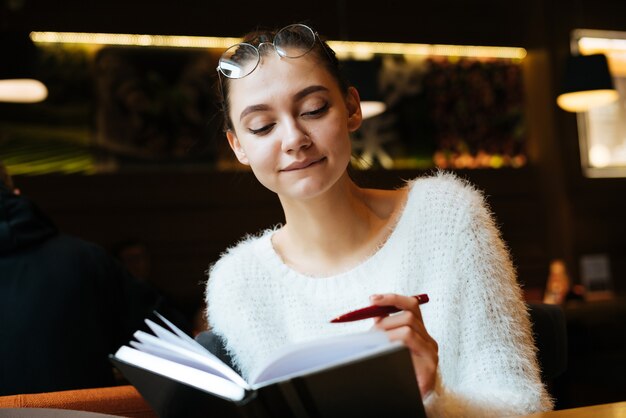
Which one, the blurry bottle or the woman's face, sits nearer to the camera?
the woman's face

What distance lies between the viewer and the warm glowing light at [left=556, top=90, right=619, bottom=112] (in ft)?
15.8

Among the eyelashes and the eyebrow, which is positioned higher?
the eyebrow

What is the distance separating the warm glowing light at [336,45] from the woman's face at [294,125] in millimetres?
4073

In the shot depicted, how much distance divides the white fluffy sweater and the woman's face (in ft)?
0.66

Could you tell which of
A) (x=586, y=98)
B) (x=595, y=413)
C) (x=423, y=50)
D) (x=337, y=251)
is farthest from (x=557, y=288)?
A: (x=595, y=413)

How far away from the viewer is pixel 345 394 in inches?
32.9

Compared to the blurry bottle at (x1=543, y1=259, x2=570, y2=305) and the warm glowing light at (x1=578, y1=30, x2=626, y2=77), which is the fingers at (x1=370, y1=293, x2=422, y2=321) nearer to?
the blurry bottle at (x1=543, y1=259, x2=570, y2=305)

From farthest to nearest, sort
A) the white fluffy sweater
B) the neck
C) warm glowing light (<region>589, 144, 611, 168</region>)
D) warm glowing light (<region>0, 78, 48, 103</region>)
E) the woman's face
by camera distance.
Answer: warm glowing light (<region>589, 144, 611, 168</region>), warm glowing light (<region>0, 78, 48, 103</region>), the neck, the woman's face, the white fluffy sweater

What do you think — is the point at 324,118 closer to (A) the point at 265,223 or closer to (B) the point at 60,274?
(B) the point at 60,274

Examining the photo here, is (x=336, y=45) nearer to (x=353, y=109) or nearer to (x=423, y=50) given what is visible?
(x=423, y=50)

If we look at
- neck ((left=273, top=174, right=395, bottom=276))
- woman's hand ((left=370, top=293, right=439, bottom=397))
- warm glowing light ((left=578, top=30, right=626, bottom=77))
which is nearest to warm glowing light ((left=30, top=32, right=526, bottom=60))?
warm glowing light ((left=578, top=30, right=626, bottom=77))

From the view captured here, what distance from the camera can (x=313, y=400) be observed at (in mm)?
844

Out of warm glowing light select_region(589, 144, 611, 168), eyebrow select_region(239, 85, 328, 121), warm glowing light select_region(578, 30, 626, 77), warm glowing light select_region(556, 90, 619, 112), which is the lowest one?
eyebrow select_region(239, 85, 328, 121)

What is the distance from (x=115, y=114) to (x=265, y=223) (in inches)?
53.2
